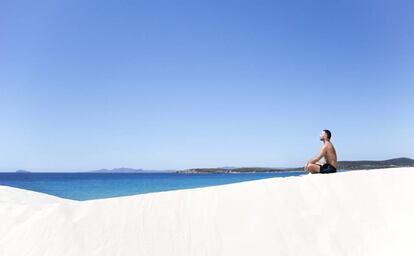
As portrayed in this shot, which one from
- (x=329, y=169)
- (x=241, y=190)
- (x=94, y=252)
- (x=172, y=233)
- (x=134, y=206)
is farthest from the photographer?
(x=329, y=169)

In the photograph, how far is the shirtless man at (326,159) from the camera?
7340mm

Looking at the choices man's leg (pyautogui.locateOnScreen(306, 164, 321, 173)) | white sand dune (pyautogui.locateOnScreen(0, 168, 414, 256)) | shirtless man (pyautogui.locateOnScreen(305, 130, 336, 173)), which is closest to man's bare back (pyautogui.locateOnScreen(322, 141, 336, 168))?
shirtless man (pyautogui.locateOnScreen(305, 130, 336, 173))

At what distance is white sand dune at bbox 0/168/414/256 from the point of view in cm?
421

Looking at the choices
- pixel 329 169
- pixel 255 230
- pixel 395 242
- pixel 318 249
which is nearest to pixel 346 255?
pixel 318 249

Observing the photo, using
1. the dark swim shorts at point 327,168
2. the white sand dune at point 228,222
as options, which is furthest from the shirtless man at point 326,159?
the white sand dune at point 228,222

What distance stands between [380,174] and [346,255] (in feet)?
6.44

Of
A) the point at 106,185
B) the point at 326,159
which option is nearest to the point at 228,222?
the point at 326,159

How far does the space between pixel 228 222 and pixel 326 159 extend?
12.4 feet

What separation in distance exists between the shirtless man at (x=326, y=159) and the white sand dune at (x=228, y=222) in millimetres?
1927

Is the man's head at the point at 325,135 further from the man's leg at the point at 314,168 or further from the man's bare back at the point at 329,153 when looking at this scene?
the man's leg at the point at 314,168

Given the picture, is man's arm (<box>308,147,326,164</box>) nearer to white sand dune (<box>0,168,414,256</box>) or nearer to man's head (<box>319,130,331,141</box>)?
man's head (<box>319,130,331,141</box>)

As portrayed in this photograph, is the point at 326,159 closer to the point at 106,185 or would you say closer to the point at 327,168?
the point at 327,168

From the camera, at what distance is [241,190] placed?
5.20 m

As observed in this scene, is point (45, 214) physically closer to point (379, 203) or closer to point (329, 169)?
point (379, 203)
